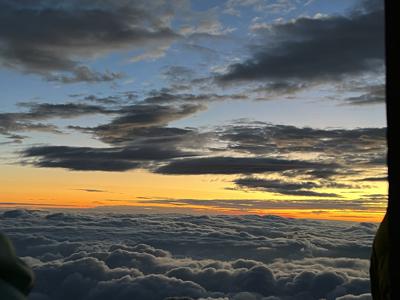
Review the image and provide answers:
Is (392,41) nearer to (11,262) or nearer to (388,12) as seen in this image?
(388,12)

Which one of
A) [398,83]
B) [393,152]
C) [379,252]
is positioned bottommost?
[379,252]

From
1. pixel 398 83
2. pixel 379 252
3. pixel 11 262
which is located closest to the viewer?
pixel 11 262

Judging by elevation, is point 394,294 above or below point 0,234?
below

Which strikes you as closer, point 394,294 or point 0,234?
point 0,234

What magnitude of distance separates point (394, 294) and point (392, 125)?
1696 mm

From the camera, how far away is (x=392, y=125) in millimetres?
4637

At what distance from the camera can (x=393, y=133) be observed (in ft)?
15.2

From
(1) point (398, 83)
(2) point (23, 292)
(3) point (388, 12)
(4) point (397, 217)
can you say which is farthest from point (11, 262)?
(3) point (388, 12)

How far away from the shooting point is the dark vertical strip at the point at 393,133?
463 cm

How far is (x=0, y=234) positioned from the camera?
176 inches

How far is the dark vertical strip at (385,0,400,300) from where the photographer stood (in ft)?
15.2

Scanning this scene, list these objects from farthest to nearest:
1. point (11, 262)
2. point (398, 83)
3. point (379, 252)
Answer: point (379, 252) < point (398, 83) < point (11, 262)

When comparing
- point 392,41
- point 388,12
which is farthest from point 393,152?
point 388,12

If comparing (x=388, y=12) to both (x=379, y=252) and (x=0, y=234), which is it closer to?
(x=379, y=252)
